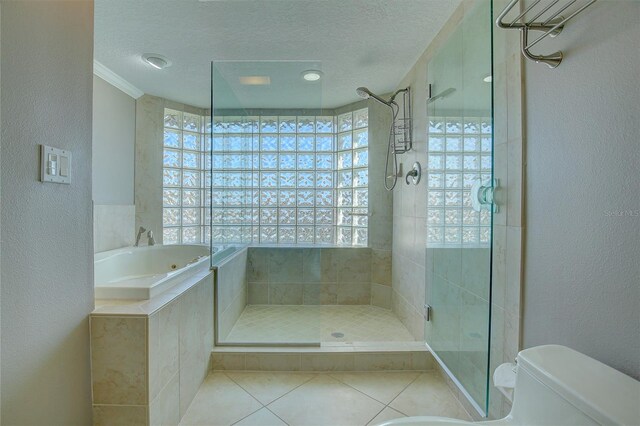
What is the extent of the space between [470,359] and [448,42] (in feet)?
5.63

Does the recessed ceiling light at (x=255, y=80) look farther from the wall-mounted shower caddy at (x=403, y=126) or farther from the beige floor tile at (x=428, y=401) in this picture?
the beige floor tile at (x=428, y=401)

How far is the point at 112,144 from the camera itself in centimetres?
270

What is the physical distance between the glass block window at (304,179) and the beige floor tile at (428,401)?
5.05 feet

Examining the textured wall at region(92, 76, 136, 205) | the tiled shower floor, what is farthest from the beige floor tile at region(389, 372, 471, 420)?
the textured wall at region(92, 76, 136, 205)

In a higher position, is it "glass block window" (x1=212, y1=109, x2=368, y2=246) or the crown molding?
the crown molding

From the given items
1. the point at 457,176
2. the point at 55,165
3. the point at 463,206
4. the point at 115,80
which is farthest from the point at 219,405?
the point at 115,80

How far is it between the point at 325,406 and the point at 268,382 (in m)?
0.42

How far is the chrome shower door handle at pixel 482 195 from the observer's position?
4.22ft

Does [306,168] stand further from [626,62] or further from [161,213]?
[626,62]

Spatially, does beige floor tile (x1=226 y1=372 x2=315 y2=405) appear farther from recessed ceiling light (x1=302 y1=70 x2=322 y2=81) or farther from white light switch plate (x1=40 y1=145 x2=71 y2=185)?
recessed ceiling light (x1=302 y1=70 x2=322 y2=81)

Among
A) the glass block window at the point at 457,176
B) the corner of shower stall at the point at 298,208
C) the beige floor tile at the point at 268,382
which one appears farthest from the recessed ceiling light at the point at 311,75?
the beige floor tile at the point at 268,382

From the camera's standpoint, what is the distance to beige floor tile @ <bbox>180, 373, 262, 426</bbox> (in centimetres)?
147

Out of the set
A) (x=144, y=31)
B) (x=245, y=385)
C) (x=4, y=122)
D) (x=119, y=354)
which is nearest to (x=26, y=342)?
(x=119, y=354)

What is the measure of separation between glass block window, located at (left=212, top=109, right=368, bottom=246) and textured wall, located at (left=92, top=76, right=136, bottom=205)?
4.01 ft
